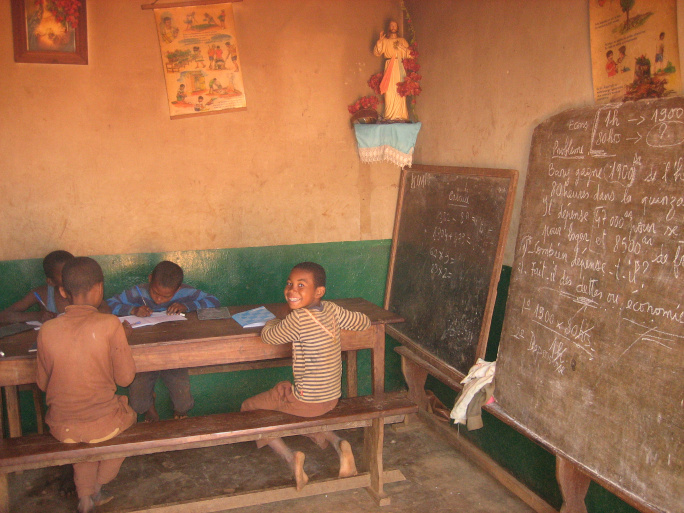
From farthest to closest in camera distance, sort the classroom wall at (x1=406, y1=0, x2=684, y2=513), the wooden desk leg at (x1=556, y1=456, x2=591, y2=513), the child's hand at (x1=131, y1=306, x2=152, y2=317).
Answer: the child's hand at (x1=131, y1=306, x2=152, y2=317) → the classroom wall at (x1=406, y1=0, x2=684, y2=513) → the wooden desk leg at (x1=556, y1=456, x2=591, y2=513)

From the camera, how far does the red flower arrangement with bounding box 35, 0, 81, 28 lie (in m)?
3.85

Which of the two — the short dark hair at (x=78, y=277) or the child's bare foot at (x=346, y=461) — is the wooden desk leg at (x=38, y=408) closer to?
the short dark hair at (x=78, y=277)

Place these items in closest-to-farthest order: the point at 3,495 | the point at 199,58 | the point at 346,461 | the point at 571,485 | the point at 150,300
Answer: the point at 571,485
the point at 3,495
the point at 346,461
the point at 150,300
the point at 199,58

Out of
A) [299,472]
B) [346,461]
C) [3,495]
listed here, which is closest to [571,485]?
[346,461]

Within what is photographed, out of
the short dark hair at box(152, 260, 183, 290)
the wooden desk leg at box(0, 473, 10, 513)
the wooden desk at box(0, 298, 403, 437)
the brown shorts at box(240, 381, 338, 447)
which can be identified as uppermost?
the short dark hair at box(152, 260, 183, 290)

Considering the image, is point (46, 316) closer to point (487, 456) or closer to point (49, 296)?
point (49, 296)

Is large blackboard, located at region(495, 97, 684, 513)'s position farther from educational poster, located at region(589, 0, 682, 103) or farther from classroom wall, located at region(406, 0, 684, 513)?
classroom wall, located at region(406, 0, 684, 513)

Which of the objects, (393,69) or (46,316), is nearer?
(46,316)

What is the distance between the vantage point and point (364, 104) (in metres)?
4.51

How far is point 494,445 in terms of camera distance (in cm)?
381

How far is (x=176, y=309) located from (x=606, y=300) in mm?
2453

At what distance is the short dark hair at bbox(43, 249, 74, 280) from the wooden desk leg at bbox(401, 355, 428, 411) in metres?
2.39

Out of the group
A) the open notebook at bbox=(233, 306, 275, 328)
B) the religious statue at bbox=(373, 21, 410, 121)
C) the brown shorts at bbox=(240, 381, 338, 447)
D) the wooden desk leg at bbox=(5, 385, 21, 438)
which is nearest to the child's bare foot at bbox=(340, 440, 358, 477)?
the brown shorts at bbox=(240, 381, 338, 447)

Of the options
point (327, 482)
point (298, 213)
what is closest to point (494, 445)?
point (327, 482)
